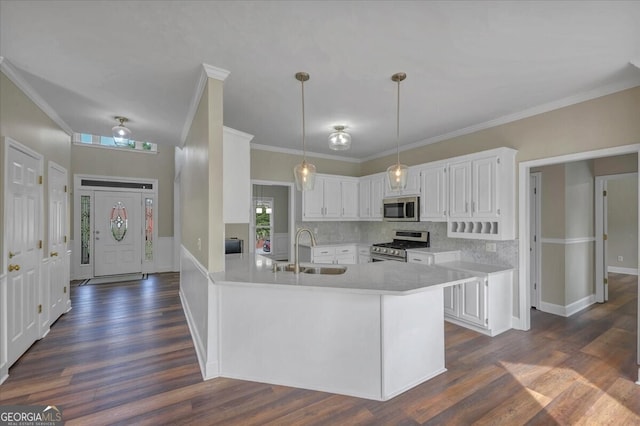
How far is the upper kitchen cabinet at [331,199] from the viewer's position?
18.0ft

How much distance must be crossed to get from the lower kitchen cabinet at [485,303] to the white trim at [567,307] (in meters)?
1.10

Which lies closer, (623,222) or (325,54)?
(325,54)

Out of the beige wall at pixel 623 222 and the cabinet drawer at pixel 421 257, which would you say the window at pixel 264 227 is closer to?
the cabinet drawer at pixel 421 257

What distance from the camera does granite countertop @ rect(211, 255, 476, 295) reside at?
220 cm

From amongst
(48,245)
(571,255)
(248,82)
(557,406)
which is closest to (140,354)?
(48,245)

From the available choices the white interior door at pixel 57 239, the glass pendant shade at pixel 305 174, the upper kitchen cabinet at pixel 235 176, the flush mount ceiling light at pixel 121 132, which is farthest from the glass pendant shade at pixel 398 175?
the white interior door at pixel 57 239

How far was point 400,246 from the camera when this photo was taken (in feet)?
15.9

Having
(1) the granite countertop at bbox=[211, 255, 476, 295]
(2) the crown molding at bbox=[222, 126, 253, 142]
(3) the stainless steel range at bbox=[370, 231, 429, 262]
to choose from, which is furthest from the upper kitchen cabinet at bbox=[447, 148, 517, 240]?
(2) the crown molding at bbox=[222, 126, 253, 142]

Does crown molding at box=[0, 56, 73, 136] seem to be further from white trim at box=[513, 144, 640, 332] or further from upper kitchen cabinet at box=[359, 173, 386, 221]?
white trim at box=[513, 144, 640, 332]

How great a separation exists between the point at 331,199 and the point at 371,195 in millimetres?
758

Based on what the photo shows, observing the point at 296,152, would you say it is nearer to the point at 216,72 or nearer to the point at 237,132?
the point at 237,132

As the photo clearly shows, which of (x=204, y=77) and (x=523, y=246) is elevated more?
(x=204, y=77)

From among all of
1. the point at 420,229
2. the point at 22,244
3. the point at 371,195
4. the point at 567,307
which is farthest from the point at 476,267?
the point at 22,244

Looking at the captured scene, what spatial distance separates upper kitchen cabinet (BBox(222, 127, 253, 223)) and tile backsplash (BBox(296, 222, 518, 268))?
8.70 ft
